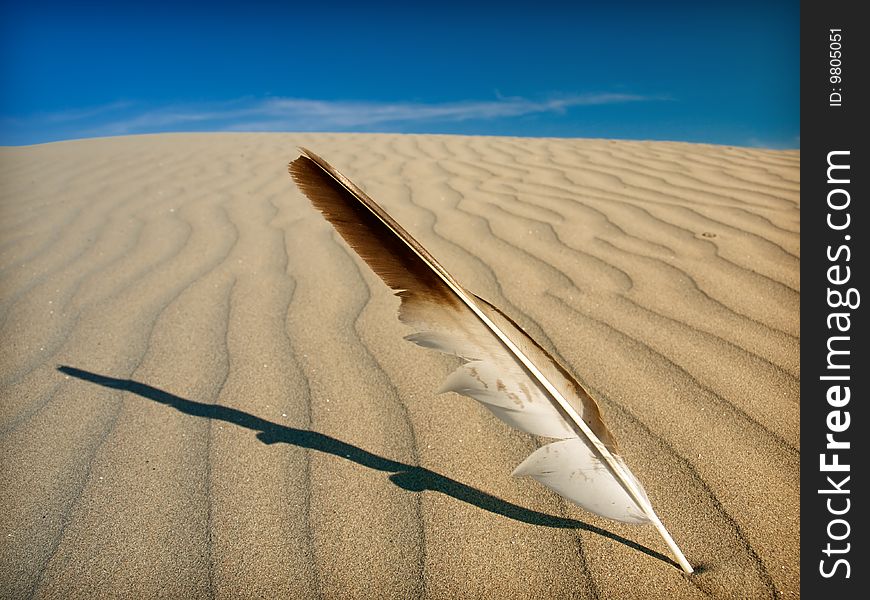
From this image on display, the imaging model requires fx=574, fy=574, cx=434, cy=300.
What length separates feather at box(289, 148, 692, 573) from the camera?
918mm

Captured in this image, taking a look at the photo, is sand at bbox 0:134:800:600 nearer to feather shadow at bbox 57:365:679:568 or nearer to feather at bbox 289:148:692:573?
feather shadow at bbox 57:365:679:568

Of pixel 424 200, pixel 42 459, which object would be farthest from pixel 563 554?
pixel 424 200

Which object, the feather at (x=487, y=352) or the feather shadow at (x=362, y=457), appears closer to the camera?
the feather at (x=487, y=352)

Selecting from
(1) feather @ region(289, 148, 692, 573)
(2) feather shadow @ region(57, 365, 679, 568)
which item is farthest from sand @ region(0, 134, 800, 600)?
(1) feather @ region(289, 148, 692, 573)

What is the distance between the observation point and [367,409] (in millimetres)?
1442

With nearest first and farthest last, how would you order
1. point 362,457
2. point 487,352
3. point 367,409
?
point 487,352 < point 362,457 < point 367,409

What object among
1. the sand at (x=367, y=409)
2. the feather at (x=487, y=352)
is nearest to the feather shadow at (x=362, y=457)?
the sand at (x=367, y=409)

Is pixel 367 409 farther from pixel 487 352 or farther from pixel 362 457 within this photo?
pixel 487 352

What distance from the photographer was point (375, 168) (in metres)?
4.56

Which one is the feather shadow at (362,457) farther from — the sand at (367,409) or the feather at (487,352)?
the feather at (487,352)

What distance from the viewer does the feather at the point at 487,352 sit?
918 mm

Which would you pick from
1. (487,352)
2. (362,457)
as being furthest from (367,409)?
(487,352)

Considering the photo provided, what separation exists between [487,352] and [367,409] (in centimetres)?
57

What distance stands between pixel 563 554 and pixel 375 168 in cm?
392
